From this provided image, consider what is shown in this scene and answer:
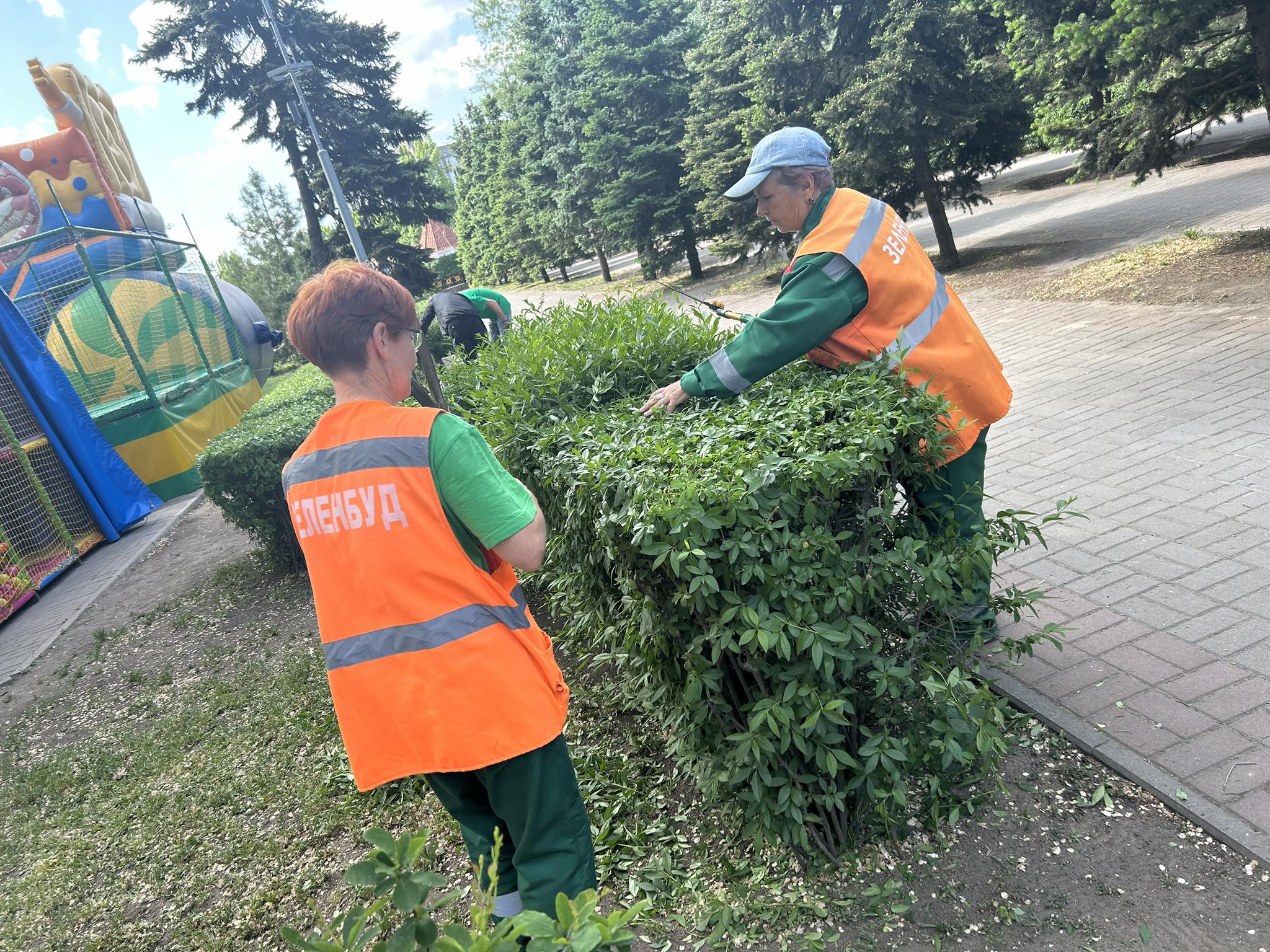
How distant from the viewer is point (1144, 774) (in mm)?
2695

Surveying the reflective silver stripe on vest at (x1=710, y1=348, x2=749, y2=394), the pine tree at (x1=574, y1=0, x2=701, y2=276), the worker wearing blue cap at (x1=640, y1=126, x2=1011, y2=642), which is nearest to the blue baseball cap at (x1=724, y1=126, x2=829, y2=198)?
the worker wearing blue cap at (x1=640, y1=126, x2=1011, y2=642)

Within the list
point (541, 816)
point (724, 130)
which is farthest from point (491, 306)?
point (724, 130)

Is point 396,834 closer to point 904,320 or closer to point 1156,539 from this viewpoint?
point 904,320

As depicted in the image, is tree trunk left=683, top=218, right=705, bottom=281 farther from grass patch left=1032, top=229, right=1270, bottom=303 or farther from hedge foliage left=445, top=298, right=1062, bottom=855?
hedge foliage left=445, top=298, right=1062, bottom=855

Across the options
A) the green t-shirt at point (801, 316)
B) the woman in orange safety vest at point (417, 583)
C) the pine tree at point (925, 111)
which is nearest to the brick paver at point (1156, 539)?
the green t-shirt at point (801, 316)

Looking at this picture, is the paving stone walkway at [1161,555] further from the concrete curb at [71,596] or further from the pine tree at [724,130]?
the pine tree at [724,130]

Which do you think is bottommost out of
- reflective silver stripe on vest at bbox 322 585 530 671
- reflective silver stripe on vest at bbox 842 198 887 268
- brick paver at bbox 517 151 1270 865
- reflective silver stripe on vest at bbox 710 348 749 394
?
brick paver at bbox 517 151 1270 865

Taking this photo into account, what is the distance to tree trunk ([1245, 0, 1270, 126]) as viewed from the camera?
27.0 ft

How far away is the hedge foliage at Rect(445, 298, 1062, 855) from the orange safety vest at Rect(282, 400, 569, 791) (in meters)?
0.49

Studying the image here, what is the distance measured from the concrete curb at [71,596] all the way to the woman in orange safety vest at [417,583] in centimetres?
613

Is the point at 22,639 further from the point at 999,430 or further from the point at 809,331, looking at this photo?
the point at 999,430

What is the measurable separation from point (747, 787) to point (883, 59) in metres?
12.3

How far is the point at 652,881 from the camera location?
2736 millimetres

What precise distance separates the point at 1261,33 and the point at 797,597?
31.2 ft
